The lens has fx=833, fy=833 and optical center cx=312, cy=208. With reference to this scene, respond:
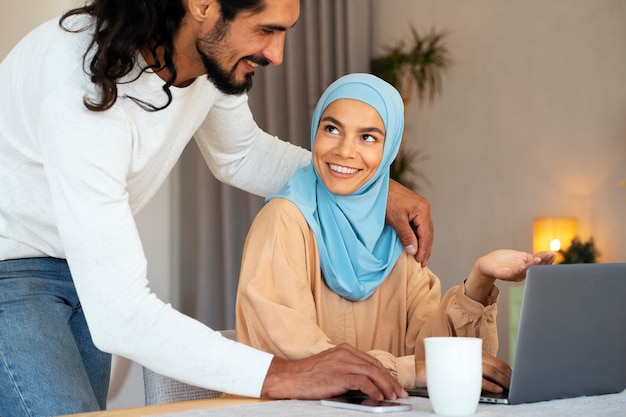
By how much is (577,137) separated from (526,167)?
13.7 inches

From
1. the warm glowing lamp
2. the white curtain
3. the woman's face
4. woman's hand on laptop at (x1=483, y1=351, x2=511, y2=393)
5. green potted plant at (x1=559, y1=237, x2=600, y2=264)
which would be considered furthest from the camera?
the white curtain

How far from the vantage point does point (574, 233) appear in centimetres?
437

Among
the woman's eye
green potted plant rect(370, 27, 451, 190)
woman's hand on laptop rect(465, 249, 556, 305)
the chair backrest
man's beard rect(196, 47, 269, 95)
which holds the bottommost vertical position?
the chair backrest

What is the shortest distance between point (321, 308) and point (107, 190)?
613 mm

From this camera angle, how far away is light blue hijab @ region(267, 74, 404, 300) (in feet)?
5.65

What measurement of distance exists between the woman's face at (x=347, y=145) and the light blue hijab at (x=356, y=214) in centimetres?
2

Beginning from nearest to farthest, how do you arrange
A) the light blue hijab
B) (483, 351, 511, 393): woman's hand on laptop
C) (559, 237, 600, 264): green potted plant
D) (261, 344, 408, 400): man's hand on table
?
(261, 344, 408, 400): man's hand on table < (483, 351, 511, 393): woman's hand on laptop < the light blue hijab < (559, 237, 600, 264): green potted plant

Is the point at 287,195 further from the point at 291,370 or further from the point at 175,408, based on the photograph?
the point at 175,408

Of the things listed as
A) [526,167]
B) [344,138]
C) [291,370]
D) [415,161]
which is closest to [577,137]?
[526,167]

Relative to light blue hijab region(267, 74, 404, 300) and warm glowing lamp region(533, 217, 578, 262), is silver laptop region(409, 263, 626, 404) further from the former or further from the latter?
warm glowing lamp region(533, 217, 578, 262)

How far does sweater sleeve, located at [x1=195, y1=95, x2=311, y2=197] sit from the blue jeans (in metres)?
0.48

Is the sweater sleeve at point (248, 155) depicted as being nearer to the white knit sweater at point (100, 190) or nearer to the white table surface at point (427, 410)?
the white knit sweater at point (100, 190)

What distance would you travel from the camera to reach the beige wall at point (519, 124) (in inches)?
172

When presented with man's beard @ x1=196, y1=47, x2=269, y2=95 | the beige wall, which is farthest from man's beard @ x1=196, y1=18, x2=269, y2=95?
the beige wall
